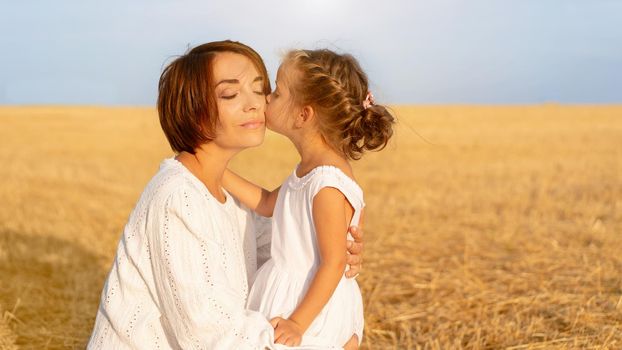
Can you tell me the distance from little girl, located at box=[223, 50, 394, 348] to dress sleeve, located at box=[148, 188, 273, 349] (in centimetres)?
22

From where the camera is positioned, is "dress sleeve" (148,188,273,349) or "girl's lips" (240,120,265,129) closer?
"dress sleeve" (148,188,273,349)

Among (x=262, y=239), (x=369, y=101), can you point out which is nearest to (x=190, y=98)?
(x=369, y=101)

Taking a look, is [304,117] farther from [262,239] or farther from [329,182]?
[262,239]

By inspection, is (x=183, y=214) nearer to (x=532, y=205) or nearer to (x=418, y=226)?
(x=418, y=226)

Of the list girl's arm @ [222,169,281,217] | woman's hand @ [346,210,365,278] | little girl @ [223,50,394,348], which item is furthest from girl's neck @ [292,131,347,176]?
girl's arm @ [222,169,281,217]

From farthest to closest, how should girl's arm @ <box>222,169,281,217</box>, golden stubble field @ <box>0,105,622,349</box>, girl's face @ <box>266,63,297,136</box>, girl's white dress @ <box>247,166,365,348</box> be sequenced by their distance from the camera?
1. golden stubble field @ <box>0,105,622,349</box>
2. girl's arm @ <box>222,169,281,217</box>
3. girl's face @ <box>266,63,297,136</box>
4. girl's white dress @ <box>247,166,365,348</box>

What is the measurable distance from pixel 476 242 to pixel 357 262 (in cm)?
392

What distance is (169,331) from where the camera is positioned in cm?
279

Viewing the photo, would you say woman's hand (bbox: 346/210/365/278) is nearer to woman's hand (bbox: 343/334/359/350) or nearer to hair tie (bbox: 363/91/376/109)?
woman's hand (bbox: 343/334/359/350)

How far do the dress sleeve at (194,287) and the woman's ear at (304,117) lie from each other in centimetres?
54

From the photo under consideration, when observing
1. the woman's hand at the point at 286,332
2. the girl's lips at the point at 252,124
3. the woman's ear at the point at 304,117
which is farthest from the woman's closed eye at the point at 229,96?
the woman's hand at the point at 286,332

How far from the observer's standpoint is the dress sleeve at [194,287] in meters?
2.52

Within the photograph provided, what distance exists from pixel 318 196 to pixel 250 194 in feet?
2.02

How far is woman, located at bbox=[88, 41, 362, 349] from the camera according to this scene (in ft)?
8.39
